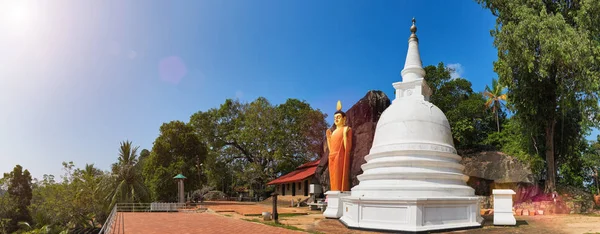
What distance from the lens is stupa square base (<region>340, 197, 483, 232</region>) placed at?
11391mm

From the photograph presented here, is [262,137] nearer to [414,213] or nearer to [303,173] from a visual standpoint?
[303,173]

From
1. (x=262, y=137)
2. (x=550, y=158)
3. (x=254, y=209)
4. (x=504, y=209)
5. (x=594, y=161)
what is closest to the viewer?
(x=504, y=209)

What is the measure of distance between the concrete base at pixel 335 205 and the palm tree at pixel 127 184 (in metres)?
15.7

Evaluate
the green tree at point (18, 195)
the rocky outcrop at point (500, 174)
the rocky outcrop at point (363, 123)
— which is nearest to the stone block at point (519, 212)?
the rocky outcrop at point (500, 174)

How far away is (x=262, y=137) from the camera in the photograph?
1538 inches

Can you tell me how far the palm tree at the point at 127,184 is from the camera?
26375 mm

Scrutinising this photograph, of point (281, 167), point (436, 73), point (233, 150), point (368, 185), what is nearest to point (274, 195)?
point (368, 185)

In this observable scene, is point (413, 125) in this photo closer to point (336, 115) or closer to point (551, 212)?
point (336, 115)

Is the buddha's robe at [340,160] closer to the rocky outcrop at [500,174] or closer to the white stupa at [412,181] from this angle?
the white stupa at [412,181]

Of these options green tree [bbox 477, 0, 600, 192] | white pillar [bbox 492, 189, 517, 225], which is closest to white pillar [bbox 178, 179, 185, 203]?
white pillar [bbox 492, 189, 517, 225]

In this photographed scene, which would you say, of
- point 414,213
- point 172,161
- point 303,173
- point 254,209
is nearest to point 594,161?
point 303,173

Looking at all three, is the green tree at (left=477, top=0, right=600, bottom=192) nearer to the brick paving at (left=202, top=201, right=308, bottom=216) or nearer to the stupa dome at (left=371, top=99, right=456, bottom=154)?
the stupa dome at (left=371, top=99, right=456, bottom=154)

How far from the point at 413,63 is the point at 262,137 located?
2385 centimetres

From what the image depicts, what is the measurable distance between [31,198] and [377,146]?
3631 cm
